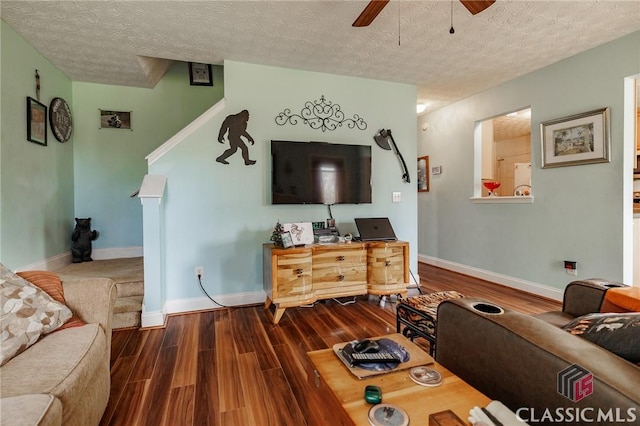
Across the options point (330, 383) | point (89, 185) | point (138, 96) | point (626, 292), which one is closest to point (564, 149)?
point (626, 292)

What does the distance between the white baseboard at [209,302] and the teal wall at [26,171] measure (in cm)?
128

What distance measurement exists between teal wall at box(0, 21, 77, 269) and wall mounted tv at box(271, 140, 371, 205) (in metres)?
2.12

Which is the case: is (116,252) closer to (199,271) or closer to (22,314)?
(199,271)

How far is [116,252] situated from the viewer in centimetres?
362

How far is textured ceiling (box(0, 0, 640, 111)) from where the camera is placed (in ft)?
7.08

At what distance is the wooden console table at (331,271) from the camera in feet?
8.38

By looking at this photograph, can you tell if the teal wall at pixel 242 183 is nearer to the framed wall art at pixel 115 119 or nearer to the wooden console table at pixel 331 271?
the wooden console table at pixel 331 271

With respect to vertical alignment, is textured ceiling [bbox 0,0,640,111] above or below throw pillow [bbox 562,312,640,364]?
above

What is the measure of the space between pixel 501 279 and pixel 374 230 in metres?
1.90

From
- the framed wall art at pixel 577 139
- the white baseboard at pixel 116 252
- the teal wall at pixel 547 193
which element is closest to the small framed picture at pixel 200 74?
the white baseboard at pixel 116 252

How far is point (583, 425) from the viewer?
2.38 feet

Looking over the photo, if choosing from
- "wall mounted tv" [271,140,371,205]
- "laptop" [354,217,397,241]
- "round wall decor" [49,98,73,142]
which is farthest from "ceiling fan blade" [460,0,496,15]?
"round wall decor" [49,98,73,142]

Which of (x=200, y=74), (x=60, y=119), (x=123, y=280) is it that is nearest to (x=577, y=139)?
(x=200, y=74)

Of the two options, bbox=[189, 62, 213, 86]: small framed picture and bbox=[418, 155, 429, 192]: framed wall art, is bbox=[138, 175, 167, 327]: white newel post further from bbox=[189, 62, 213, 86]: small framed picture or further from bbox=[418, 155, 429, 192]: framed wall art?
bbox=[418, 155, 429, 192]: framed wall art
